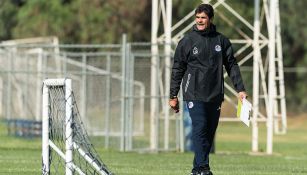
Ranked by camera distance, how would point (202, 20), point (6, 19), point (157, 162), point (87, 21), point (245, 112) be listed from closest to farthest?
point (245, 112)
point (202, 20)
point (157, 162)
point (87, 21)
point (6, 19)

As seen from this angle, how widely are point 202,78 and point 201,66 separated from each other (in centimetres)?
16

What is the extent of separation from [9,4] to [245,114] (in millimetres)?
46432

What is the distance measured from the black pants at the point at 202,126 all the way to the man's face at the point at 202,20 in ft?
3.10

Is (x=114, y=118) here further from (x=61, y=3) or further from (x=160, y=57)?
(x=61, y=3)

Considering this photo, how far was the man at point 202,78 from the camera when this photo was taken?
13.5m

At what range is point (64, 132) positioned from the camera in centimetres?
1259

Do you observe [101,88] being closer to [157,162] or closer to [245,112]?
[157,162]

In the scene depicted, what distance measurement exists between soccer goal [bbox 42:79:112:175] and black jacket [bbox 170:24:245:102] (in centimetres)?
149

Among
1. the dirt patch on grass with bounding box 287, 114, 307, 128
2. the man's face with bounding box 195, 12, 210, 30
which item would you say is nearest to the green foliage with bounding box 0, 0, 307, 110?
the dirt patch on grass with bounding box 287, 114, 307, 128

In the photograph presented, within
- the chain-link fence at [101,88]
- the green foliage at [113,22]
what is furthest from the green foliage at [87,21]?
the chain-link fence at [101,88]

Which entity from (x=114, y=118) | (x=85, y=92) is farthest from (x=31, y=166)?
(x=114, y=118)

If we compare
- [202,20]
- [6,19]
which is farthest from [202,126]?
[6,19]

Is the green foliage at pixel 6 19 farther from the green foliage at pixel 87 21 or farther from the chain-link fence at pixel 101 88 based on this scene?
the chain-link fence at pixel 101 88

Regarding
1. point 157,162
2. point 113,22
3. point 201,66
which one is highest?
point 113,22
